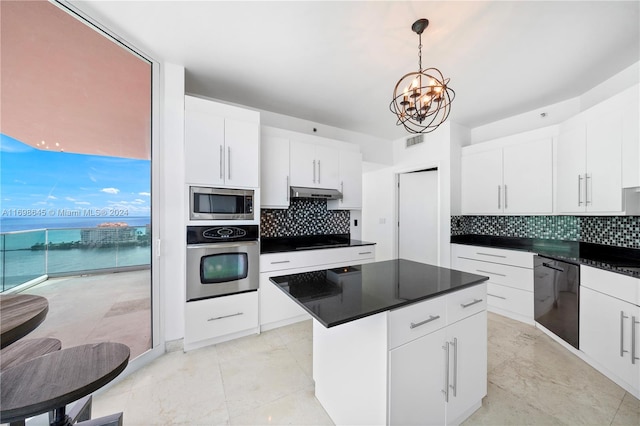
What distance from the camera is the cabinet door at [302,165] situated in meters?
2.97

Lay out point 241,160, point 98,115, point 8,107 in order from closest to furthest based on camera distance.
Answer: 1. point 8,107
2. point 98,115
3. point 241,160

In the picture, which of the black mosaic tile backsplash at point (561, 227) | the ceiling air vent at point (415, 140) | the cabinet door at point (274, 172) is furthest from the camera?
the ceiling air vent at point (415, 140)

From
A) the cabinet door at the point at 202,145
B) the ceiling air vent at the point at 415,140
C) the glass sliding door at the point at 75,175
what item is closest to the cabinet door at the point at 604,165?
the ceiling air vent at the point at 415,140

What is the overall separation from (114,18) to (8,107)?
1.01 metres

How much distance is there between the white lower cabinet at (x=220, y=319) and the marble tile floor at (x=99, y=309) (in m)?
0.34

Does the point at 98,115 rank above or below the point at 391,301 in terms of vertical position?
above

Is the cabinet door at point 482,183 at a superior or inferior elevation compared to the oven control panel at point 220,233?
superior

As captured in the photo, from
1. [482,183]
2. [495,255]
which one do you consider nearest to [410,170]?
[482,183]

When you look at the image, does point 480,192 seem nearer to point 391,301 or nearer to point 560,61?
point 560,61

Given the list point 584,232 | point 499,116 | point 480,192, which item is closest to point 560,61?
point 499,116

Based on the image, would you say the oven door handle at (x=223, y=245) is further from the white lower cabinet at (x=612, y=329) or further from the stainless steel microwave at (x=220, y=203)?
the white lower cabinet at (x=612, y=329)

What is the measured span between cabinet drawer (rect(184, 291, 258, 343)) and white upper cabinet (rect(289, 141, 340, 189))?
150cm

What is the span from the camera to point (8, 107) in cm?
119

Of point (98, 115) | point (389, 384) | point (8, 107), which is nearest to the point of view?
point (389, 384)
